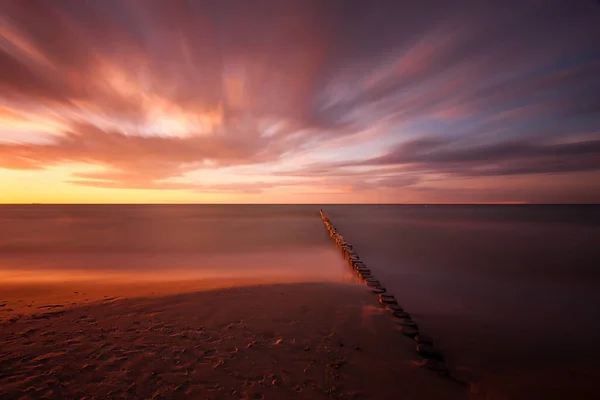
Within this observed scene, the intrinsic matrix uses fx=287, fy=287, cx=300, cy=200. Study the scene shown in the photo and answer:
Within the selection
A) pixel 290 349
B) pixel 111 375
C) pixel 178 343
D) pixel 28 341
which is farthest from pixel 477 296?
pixel 28 341

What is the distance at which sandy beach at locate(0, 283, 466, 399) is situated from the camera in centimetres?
475

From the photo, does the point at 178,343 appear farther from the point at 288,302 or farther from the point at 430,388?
the point at 430,388

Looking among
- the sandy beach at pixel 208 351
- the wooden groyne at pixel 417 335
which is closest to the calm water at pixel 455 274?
the wooden groyne at pixel 417 335

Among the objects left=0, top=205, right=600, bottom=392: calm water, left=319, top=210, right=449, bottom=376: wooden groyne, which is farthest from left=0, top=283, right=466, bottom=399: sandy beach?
left=0, top=205, right=600, bottom=392: calm water

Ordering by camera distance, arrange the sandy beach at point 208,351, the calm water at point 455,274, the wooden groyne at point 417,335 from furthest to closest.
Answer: the calm water at point 455,274 → the wooden groyne at point 417,335 → the sandy beach at point 208,351

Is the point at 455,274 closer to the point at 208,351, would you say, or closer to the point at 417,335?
the point at 417,335

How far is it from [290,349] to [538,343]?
652 centimetres

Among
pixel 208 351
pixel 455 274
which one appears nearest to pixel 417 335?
pixel 208 351

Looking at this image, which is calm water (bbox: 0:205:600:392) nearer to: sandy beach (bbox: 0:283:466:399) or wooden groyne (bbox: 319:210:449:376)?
wooden groyne (bbox: 319:210:449:376)

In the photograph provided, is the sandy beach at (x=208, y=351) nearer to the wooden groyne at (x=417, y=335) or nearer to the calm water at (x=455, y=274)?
the wooden groyne at (x=417, y=335)

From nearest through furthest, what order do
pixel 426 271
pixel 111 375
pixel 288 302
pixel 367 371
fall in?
pixel 111 375 → pixel 367 371 → pixel 288 302 → pixel 426 271

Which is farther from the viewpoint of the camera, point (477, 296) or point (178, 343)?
point (477, 296)

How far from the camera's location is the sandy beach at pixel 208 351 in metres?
4.75

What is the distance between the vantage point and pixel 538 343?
7402 millimetres
